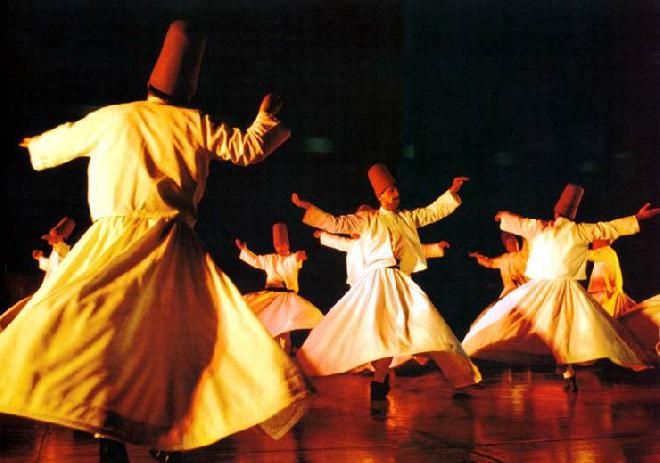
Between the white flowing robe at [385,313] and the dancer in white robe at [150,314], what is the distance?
329cm

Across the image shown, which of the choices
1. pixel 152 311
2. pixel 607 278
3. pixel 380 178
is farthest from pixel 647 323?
pixel 152 311

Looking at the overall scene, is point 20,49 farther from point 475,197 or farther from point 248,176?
point 475,197

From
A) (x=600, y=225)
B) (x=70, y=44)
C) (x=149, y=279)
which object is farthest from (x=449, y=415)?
(x=70, y=44)

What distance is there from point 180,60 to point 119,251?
0.99 metres

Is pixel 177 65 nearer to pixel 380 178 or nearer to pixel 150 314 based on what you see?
pixel 150 314

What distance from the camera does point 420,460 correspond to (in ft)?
13.5

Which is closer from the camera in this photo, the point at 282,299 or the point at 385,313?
the point at 385,313

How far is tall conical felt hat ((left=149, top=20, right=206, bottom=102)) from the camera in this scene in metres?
4.05

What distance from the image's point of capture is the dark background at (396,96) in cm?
1317

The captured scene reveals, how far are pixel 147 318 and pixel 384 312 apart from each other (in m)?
4.03

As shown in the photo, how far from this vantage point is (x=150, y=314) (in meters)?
3.58

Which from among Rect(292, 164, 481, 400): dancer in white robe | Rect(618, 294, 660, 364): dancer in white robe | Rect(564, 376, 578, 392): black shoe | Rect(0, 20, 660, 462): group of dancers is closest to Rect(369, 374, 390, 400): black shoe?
Rect(292, 164, 481, 400): dancer in white robe

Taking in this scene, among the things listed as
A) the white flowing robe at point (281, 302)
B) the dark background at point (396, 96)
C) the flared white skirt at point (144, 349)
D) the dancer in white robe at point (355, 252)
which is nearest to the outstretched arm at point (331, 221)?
the dancer in white robe at point (355, 252)

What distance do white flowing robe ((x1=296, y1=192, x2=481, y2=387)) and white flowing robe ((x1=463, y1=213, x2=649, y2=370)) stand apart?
151cm
